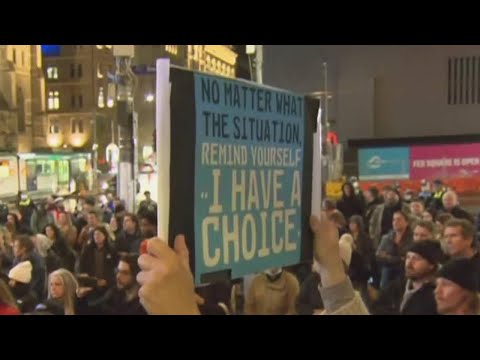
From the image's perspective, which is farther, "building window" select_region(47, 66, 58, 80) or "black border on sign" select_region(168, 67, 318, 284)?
"building window" select_region(47, 66, 58, 80)

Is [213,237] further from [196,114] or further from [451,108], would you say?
→ [451,108]

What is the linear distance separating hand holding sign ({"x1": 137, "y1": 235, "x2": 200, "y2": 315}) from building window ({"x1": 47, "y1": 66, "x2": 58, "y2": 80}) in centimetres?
7591

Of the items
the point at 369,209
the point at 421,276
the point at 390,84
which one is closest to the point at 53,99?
the point at 390,84

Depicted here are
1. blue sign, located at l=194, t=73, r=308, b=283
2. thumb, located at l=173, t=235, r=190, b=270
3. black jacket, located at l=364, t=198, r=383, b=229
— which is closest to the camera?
thumb, located at l=173, t=235, r=190, b=270

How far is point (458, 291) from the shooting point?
324cm

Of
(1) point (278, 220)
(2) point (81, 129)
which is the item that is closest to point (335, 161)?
(1) point (278, 220)

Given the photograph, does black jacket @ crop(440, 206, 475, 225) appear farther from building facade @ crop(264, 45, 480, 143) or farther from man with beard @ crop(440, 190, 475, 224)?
building facade @ crop(264, 45, 480, 143)

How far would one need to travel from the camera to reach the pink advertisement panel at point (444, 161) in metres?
16.5

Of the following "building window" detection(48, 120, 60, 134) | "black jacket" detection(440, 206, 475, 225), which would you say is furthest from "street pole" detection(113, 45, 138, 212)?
"building window" detection(48, 120, 60, 134)

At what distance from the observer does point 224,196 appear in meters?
1.93

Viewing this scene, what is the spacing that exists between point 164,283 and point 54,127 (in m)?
74.1

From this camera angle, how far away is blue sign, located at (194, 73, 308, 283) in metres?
1.84

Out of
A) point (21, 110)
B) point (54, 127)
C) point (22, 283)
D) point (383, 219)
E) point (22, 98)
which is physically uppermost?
point (22, 98)

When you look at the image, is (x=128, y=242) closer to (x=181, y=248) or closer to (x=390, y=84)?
(x=181, y=248)
